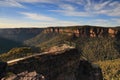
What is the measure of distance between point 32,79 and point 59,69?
14218 mm

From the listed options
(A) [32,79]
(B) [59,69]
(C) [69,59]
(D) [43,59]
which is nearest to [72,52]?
(C) [69,59]

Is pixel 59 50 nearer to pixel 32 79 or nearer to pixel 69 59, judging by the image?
pixel 69 59

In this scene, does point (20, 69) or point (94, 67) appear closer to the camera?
point (20, 69)

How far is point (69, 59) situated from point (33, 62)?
6.59 meters

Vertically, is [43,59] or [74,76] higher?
[43,59]

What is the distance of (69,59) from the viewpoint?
1281 inches

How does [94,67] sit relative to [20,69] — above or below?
below

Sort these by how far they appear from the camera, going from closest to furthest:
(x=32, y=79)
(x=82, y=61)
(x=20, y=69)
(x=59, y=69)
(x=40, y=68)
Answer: (x=32, y=79)
(x=20, y=69)
(x=40, y=68)
(x=59, y=69)
(x=82, y=61)

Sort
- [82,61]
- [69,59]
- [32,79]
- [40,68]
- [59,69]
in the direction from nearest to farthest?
[32,79], [40,68], [59,69], [69,59], [82,61]

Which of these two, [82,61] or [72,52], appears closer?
[72,52]

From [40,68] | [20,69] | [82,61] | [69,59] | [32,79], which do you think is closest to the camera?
[32,79]

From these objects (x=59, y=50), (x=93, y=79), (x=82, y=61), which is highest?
(x=59, y=50)

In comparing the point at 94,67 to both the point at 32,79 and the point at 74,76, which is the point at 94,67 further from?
the point at 32,79

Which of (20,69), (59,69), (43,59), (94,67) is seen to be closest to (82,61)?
(94,67)
